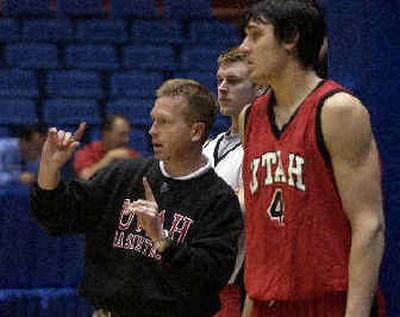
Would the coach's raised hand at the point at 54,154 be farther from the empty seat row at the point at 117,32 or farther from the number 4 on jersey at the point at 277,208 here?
the empty seat row at the point at 117,32

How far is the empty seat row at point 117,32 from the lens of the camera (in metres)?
12.8

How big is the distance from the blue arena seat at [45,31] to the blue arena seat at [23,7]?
6.7 inches

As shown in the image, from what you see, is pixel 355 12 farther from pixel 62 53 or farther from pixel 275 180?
pixel 62 53

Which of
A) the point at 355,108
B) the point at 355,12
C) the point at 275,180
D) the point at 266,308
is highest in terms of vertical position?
the point at 355,12

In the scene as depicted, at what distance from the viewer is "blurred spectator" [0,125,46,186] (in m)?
9.23

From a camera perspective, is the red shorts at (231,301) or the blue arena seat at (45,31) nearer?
the red shorts at (231,301)

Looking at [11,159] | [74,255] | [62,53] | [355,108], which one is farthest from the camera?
[62,53]

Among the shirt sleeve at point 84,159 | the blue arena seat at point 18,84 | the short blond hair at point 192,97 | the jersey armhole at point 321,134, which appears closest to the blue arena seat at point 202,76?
the blue arena seat at point 18,84

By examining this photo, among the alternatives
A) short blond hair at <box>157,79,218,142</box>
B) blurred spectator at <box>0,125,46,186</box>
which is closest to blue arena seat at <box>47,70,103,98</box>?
blurred spectator at <box>0,125,46,186</box>

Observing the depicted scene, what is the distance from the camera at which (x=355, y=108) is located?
9.41 ft

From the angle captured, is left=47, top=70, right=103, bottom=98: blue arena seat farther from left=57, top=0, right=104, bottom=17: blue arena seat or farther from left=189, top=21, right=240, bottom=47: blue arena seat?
left=189, top=21, right=240, bottom=47: blue arena seat

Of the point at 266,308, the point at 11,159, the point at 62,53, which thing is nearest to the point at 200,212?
the point at 266,308

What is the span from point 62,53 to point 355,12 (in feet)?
30.0

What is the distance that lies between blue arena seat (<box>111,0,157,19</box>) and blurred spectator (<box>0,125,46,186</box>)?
13.1 ft
